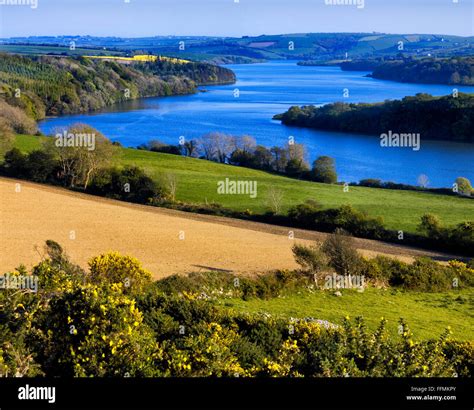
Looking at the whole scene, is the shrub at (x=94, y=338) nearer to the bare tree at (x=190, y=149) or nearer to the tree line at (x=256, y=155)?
the tree line at (x=256, y=155)

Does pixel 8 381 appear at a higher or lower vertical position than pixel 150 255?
higher

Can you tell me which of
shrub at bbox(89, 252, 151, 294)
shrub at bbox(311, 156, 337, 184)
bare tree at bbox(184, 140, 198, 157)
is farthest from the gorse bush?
bare tree at bbox(184, 140, 198, 157)

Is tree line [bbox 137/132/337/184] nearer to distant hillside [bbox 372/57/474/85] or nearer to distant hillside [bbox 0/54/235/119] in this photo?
distant hillside [bbox 0/54/235/119]

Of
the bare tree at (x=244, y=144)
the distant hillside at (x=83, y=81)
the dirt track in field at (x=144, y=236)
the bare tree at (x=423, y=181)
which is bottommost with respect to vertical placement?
Result: the bare tree at (x=423, y=181)

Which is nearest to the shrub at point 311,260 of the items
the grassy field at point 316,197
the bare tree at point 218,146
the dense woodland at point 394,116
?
the grassy field at point 316,197

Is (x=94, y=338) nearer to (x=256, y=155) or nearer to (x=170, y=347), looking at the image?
(x=170, y=347)

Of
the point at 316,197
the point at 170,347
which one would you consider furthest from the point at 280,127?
the point at 170,347

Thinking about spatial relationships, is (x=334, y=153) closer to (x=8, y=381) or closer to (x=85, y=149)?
(x=85, y=149)

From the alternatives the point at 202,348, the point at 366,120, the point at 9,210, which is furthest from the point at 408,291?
the point at 366,120
